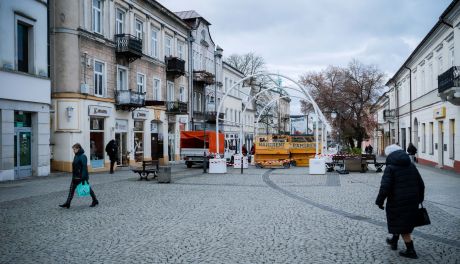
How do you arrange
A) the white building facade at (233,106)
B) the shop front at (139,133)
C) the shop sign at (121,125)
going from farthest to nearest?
the white building facade at (233,106) < the shop front at (139,133) < the shop sign at (121,125)

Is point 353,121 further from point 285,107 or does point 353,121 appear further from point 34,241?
point 285,107

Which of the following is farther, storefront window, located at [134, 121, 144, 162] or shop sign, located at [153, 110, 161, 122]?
shop sign, located at [153, 110, 161, 122]

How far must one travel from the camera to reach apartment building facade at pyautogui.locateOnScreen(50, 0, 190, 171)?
23.6 metres

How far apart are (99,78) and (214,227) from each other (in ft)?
63.5

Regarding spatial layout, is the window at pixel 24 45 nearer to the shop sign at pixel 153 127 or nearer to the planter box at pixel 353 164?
the shop sign at pixel 153 127

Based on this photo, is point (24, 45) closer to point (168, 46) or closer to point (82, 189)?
point (82, 189)

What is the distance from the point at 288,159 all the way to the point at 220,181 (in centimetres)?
1144

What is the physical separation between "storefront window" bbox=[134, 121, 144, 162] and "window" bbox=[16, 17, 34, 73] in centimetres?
1090

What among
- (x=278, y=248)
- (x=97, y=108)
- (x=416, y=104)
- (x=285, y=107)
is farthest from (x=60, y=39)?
(x=285, y=107)

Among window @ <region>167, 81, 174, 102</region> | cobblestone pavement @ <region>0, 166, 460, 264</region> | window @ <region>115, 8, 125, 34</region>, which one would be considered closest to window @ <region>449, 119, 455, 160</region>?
cobblestone pavement @ <region>0, 166, 460, 264</region>

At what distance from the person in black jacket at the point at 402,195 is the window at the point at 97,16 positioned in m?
22.1

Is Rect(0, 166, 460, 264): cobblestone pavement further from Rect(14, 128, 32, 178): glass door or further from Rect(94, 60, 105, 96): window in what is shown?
Rect(94, 60, 105, 96): window

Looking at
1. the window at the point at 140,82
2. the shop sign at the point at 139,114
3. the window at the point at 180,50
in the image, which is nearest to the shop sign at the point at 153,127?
the shop sign at the point at 139,114

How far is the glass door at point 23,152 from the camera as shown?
1952 centimetres
